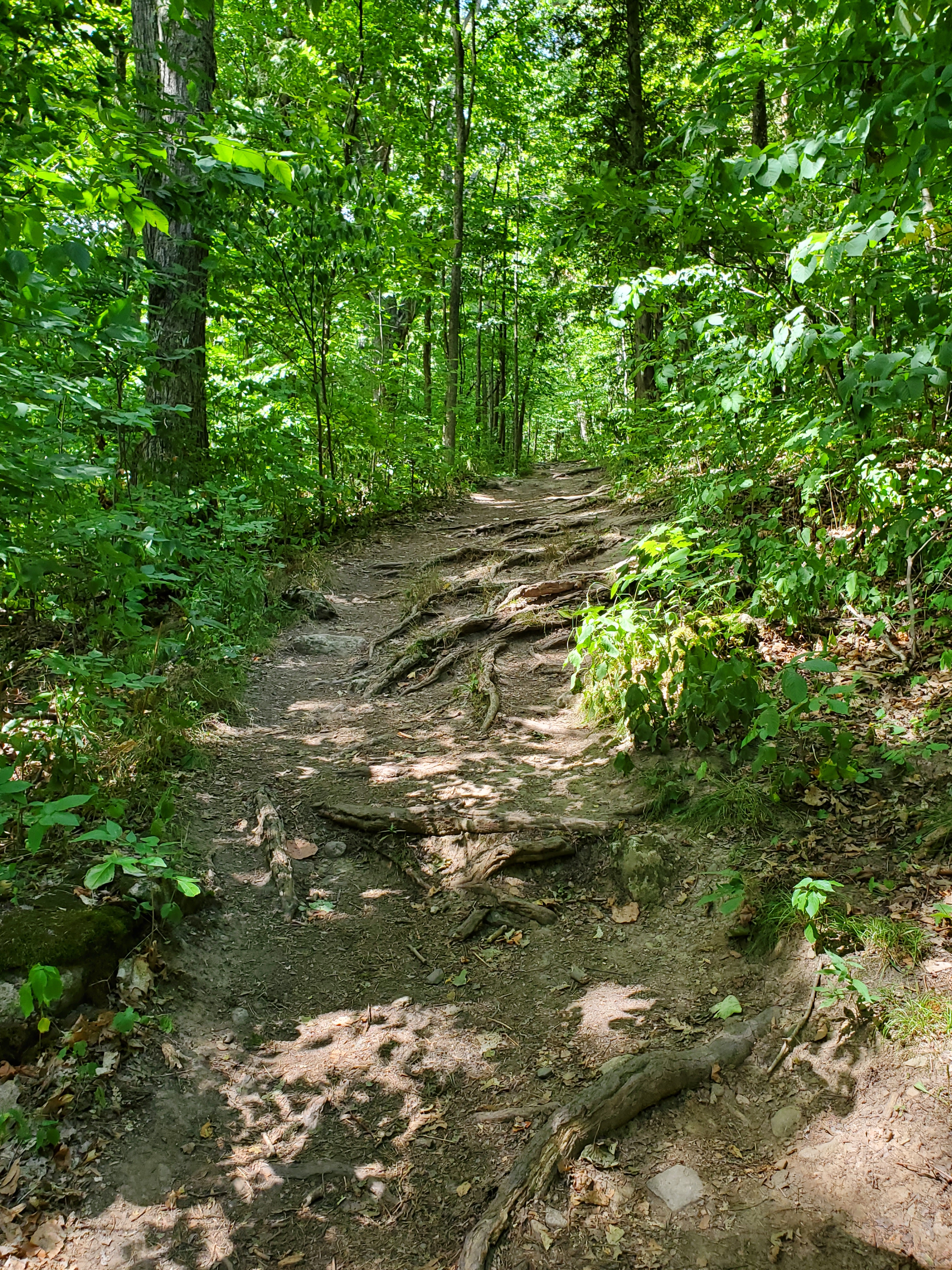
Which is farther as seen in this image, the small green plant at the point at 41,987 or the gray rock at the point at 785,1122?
the gray rock at the point at 785,1122

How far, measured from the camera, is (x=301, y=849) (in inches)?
173

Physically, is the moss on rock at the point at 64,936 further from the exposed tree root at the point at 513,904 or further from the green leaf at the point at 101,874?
the exposed tree root at the point at 513,904

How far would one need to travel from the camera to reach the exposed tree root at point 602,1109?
2.37m

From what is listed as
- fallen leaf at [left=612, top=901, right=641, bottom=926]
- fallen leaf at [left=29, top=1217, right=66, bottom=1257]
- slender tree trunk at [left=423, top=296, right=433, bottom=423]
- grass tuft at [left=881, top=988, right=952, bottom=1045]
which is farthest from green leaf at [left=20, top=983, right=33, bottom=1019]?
slender tree trunk at [left=423, top=296, right=433, bottom=423]

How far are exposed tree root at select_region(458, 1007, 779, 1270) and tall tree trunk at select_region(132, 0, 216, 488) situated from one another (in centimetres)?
610

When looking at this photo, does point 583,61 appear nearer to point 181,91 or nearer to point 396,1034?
point 181,91

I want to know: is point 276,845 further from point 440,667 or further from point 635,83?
point 635,83

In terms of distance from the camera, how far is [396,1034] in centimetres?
322

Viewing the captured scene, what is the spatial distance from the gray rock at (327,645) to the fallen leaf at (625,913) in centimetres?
438

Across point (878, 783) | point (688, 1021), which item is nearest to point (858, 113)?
point (878, 783)

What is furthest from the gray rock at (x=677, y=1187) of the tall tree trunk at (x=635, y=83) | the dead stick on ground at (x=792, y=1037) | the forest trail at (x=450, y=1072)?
the tall tree trunk at (x=635, y=83)

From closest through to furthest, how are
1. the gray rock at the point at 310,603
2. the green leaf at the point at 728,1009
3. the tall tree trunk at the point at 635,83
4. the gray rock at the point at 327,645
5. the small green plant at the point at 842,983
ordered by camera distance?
the small green plant at the point at 842,983, the green leaf at the point at 728,1009, the gray rock at the point at 327,645, the gray rock at the point at 310,603, the tall tree trunk at the point at 635,83

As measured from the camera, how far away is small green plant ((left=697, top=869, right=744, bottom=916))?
3.32m

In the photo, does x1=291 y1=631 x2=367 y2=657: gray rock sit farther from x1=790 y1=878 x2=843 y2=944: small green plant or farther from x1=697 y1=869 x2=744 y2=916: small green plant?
x1=790 y1=878 x2=843 y2=944: small green plant
